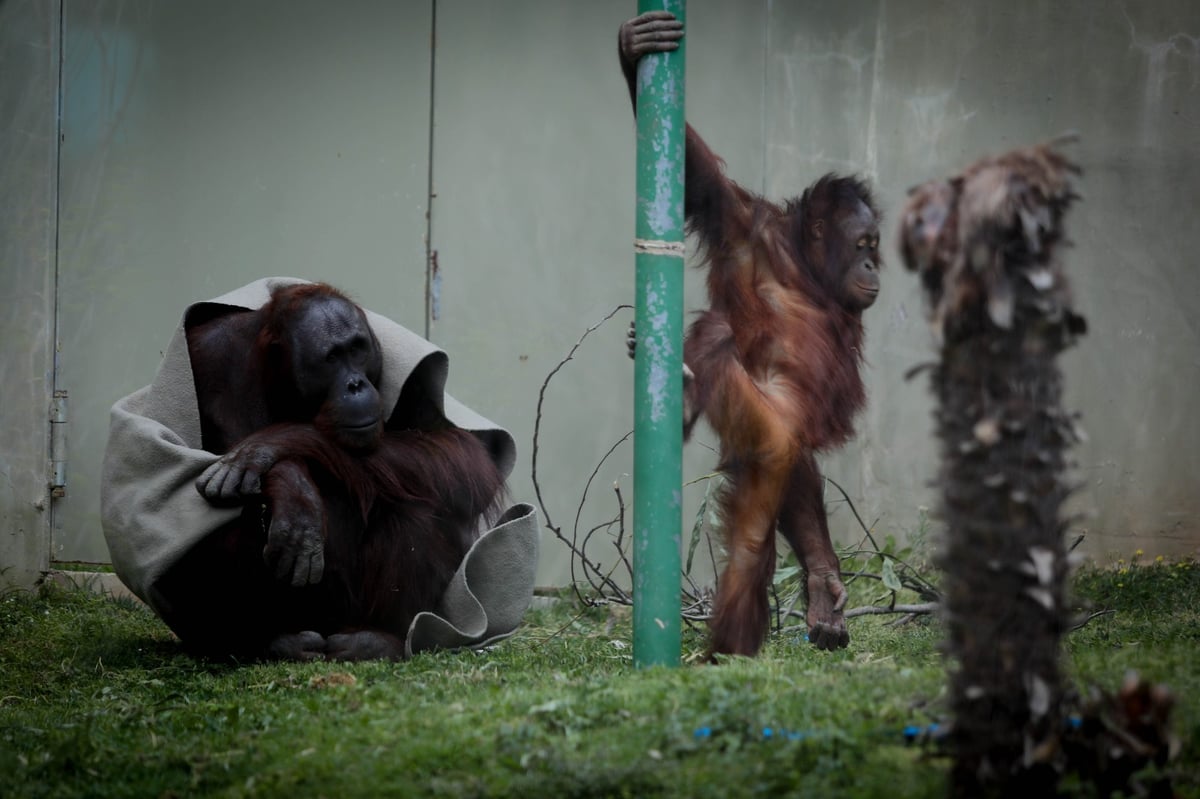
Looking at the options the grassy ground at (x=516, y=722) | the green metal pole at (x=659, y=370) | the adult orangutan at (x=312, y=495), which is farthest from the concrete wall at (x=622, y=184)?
the green metal pole at (x=659, y=370)

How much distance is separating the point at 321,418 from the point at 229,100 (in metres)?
1.81

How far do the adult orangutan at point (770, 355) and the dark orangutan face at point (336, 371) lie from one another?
2.94 feet

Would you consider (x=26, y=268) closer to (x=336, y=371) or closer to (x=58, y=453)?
(x=58, y=453)

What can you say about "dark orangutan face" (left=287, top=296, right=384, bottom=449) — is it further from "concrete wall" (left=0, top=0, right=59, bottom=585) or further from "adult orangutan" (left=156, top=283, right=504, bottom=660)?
"concrete wall" (left=0, top=0, right=59, bottom=585)

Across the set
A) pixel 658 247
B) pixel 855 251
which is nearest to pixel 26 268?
pixel 658 247

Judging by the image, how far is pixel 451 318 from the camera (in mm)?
4688

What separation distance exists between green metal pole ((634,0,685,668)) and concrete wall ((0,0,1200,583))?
6.36 feet

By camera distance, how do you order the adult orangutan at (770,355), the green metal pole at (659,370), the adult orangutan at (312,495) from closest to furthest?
the green metal pole at (659,370) → the adult orangutan at (770,355) → the adult orangutan at (312,495)

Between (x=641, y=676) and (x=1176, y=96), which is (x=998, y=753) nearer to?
(x=641, y=676)

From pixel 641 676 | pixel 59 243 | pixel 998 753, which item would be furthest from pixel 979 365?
pixel 59 243

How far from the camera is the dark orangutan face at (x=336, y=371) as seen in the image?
3328 mm

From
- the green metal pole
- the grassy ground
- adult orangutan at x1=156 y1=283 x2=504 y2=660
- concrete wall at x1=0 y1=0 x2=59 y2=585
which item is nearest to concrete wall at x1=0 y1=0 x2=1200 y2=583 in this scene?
concrete wall at x1=0 y1=0 x2=59 y2=585

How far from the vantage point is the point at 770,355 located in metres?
3.20

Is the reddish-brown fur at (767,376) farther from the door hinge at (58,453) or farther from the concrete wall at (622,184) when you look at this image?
the door hinge at (58,453)
